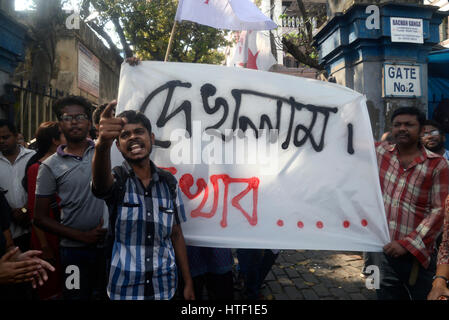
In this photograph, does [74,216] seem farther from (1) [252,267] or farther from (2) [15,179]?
(1) [252,267]

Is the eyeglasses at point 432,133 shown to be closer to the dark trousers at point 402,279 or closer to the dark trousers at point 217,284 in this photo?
the dark trousers at point 402,279

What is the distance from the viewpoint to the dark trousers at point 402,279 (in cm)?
229

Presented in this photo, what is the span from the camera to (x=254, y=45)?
5875mm

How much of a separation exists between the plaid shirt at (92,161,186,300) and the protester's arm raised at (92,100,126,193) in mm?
50

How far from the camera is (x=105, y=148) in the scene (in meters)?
1.70

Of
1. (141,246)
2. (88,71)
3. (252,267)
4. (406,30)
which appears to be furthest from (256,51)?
(88,71)

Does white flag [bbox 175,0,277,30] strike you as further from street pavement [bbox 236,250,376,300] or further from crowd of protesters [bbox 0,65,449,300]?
street pavement [bbox 236,250,376,300]

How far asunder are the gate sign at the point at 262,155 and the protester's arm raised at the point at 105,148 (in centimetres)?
49

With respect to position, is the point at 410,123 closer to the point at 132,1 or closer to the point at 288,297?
the point at 288,297

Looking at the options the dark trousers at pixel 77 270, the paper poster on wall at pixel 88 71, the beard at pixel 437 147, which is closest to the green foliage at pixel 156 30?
the paper poster on wall at pixel 88 71

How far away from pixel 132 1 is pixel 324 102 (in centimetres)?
1252

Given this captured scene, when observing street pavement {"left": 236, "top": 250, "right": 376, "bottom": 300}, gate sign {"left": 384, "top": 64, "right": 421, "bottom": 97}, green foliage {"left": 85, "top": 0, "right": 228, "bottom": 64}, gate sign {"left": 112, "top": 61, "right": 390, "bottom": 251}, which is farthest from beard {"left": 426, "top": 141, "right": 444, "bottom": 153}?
green foliage {"left": 85, "top": 0, "right": 228, "bottom": 64}

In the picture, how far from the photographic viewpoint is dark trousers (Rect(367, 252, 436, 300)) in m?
2.29

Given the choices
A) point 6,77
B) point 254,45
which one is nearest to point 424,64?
point 254,45
